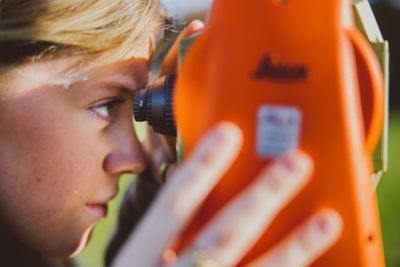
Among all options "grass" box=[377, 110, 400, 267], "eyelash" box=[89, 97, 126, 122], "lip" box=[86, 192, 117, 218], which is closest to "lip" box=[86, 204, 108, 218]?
"lip" box=[86, 192, 117, 218]

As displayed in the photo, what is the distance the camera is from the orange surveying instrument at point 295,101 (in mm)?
595

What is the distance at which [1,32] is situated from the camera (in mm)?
898

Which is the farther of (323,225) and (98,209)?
(98,209)

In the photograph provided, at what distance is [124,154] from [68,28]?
0.22 m

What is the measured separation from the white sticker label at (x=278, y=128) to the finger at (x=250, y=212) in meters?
0.02

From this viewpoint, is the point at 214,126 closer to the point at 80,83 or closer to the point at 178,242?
the point at 178,242

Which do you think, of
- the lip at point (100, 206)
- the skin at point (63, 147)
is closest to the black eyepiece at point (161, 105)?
the skin at point (63, 147)

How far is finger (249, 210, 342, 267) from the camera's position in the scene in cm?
58

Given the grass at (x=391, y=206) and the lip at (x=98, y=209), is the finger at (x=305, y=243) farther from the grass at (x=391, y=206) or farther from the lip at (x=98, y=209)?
the grass at (x=391, y=206)

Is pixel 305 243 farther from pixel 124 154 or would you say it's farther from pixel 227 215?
pixel 124 154

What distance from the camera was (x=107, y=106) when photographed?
39.8 inches

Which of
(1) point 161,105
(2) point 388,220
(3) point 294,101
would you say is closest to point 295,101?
(3) point 294,101

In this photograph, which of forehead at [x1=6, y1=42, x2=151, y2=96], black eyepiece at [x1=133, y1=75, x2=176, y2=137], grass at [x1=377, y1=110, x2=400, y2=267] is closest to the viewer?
black eyepiece at [x1=133, y1=75, x2=176, y2=137]

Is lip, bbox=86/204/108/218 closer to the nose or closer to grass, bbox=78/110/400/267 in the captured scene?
the nose
